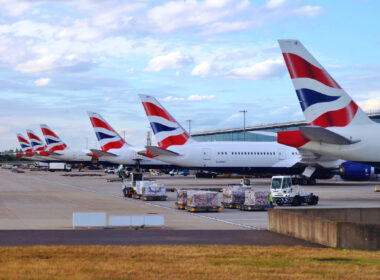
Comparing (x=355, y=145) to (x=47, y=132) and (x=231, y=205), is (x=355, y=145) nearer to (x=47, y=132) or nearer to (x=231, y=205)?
(x=231, y=205)

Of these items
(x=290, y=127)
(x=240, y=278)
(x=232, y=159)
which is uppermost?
(x=290, y=127)

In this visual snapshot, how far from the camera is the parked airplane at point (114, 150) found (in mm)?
92375

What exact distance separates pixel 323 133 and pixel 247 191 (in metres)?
6.06

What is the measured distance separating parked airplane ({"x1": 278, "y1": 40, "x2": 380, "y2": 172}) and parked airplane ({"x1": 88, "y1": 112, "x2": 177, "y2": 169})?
186 feet

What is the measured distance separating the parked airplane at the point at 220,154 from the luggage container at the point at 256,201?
99.1 feet

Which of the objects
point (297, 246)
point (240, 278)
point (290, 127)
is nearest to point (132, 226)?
point (297, 246)

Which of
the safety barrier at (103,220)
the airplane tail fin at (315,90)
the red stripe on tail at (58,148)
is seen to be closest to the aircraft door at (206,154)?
the airplane tail fin at (315,90)

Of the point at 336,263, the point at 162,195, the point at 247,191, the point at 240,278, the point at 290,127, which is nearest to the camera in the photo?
the point at 240,278

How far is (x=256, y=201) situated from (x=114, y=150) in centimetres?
5951

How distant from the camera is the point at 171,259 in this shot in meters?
16.5

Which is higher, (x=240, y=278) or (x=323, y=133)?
(x=323, y=133)

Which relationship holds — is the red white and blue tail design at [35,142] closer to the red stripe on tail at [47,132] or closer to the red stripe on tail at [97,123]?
the red stripe on tail at [47,132]

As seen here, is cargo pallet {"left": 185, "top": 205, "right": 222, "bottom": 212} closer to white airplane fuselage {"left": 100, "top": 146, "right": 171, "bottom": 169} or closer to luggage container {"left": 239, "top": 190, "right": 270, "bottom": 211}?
luggage container {"left": 239, "top": 190, "right": 270, "bottom": 211}

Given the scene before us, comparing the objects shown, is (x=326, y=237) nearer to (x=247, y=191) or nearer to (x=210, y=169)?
(x=247, y=191)
